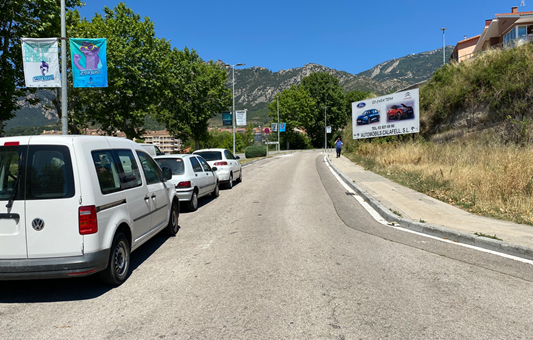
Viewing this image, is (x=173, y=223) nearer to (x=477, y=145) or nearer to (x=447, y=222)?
(x=447, y=222)

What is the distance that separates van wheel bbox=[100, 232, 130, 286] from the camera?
4344 millimetres

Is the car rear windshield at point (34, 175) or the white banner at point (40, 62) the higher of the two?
the white banner at point (40, 62)

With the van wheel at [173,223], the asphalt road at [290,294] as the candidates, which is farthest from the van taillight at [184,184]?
the asphalt road at [290,294]

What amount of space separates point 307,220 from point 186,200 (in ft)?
11.7

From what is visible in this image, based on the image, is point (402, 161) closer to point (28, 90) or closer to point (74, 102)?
point (28, 90)

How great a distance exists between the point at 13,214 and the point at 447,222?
746 cm

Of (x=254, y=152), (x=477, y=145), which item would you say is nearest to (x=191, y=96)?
(x=254, y=152)

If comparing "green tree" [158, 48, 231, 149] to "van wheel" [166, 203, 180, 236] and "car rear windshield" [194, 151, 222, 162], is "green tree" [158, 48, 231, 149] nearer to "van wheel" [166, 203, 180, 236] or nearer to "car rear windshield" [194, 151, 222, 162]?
"car rear windshield" [194, 151, 222, 162]

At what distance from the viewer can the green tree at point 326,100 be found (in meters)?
76.5

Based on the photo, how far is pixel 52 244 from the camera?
12.9 ft

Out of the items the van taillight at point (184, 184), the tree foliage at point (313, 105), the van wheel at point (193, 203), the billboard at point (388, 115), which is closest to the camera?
the van taillight at point (184, 184)

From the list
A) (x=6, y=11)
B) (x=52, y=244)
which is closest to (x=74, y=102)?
(x=6, y=11)

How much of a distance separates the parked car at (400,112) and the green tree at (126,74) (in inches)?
867

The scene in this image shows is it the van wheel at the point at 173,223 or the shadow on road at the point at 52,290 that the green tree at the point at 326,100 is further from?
the shadow on road at the point at 52,290
